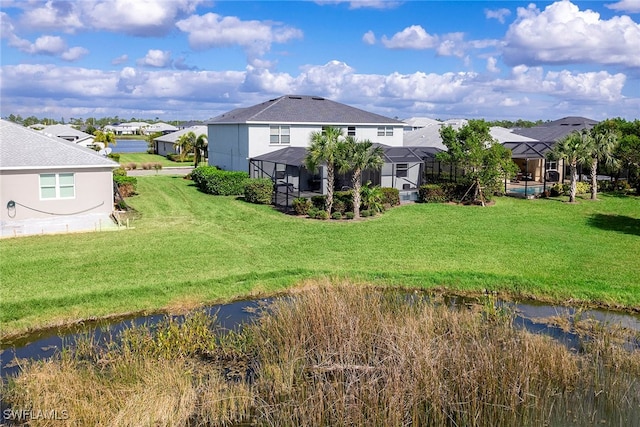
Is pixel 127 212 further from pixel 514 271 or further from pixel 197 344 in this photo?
pixel 514 271

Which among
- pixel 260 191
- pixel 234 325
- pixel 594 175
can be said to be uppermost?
pixel 594 175

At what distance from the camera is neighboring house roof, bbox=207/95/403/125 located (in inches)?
1390

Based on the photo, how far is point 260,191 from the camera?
2869 centimetres

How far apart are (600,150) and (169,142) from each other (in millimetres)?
49350

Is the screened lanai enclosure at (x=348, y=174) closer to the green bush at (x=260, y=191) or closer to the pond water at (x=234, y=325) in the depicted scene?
the green bush at (x=260, y=191)

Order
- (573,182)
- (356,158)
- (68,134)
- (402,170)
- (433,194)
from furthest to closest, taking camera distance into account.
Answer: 1. (68,134)
2. (402,170)
3. (433,194)
4. (573,182)
5. (356,158)

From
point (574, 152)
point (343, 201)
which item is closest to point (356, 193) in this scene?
point (343, 201)

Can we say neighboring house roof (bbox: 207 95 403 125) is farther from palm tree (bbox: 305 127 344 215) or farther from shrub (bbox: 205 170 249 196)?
palm tree (bbox: 305 127 344 215)

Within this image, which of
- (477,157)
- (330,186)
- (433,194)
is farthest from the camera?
(433,194)

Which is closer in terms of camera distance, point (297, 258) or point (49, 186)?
point (297, 258)

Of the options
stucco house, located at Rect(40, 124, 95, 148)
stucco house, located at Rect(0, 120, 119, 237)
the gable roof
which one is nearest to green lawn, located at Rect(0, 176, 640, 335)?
stucco house, located at Rect(0, 120, 119, 237)

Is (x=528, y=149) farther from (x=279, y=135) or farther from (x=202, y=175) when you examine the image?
(x=202, y=175)

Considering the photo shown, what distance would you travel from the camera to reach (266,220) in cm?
2420

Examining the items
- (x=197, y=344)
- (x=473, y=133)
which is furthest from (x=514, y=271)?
(x=473, y=133)
